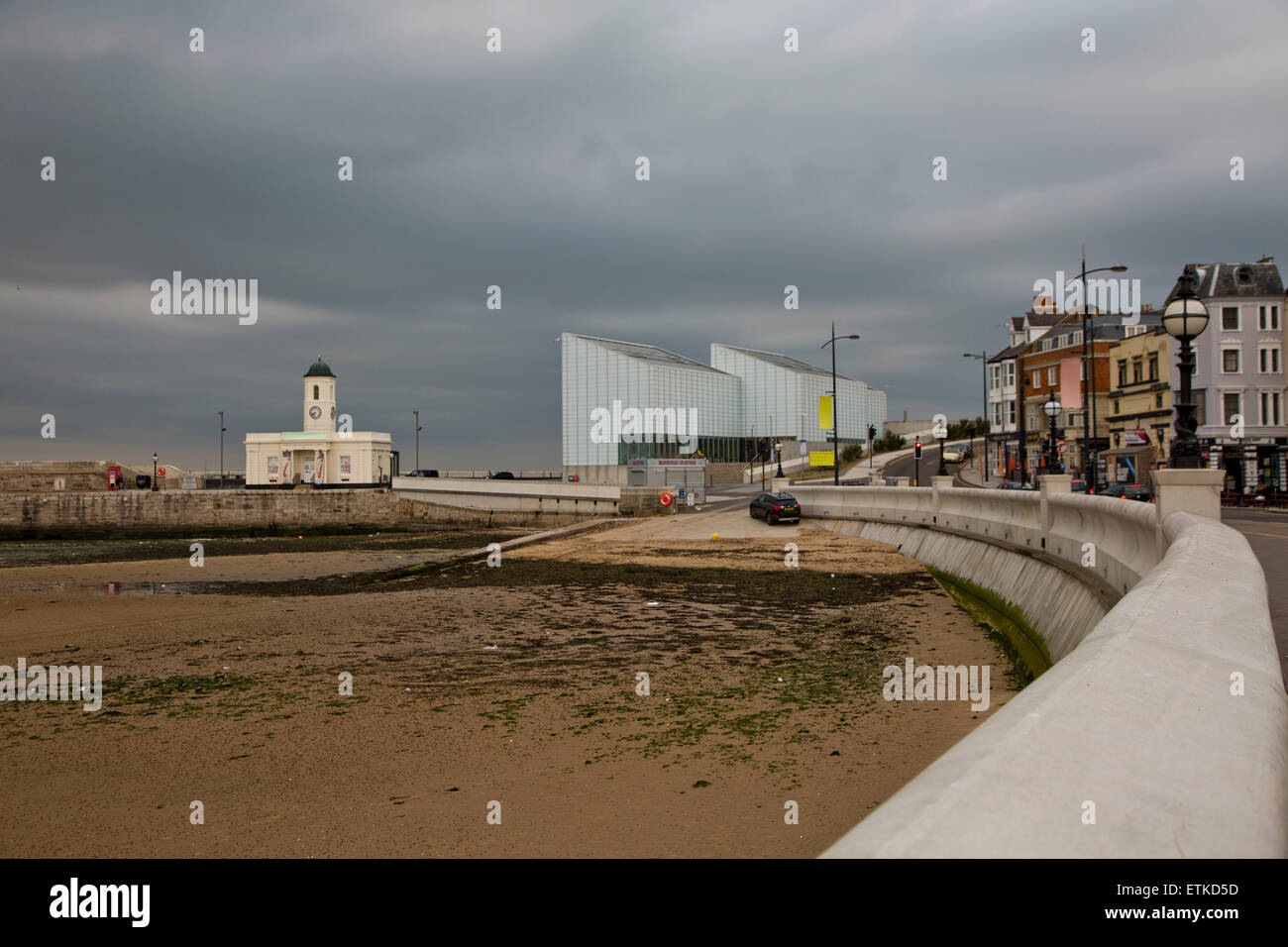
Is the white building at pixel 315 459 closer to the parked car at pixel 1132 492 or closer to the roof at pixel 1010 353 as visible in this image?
the roof at pixel 1010 353

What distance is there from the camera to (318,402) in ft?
358

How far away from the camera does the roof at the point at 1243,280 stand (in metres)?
55.4

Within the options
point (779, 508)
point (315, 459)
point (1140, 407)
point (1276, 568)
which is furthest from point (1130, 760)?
point (315, 459)

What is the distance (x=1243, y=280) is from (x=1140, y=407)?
1077 cm

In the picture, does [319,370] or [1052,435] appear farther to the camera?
[319,370]

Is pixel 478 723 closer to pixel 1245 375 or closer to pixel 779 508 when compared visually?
pixel 779 508

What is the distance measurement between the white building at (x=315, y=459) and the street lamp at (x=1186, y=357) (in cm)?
9437

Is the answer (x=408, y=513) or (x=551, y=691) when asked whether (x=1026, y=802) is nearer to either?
(x=551, y=691)

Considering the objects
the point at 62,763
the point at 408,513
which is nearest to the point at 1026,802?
the point at 62,763

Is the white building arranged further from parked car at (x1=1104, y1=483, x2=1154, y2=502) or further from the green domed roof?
parked car at (x1=1104, y1=483, x2=1154, y2=502)

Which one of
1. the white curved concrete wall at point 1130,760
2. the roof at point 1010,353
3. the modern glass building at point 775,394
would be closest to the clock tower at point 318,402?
the modern glass building at point 775,394

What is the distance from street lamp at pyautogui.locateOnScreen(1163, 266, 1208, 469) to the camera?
11.8 meters

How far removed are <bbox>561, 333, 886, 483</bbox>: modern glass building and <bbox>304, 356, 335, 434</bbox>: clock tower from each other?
29924mm
